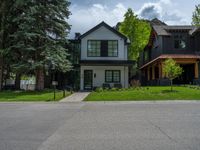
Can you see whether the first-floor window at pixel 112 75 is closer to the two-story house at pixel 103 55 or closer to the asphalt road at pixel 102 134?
the two-story house at pixel 103 55

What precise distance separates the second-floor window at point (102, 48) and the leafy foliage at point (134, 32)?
13.9 m

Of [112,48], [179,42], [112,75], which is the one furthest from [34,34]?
[179,42]

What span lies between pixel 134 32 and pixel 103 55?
1530 cm

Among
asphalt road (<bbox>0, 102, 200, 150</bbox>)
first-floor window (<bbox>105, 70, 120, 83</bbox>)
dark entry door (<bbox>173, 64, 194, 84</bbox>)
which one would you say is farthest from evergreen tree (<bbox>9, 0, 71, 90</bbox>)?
asphalt road (<bbox>0, 102, 200, 150</bbox>)

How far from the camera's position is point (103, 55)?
33312mm

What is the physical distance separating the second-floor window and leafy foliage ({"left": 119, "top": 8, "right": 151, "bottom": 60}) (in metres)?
13.9

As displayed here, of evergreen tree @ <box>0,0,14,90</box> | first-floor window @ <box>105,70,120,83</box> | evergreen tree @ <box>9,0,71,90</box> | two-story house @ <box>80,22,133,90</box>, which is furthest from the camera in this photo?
first-floor window @ <box>105,70,120,83</box>

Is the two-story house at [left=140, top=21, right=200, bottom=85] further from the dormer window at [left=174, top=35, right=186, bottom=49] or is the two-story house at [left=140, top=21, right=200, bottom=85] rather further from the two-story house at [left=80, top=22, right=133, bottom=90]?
the two-story house at [left=80, top=22, right=133, bottom=90]

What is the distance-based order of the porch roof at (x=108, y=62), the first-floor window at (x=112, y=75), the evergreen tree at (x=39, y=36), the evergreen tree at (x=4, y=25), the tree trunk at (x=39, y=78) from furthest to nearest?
1. the first-floor window at (x=112, y=75)
2. the porch roof at (x=108, y=62)
3. the evergreen tree at (x=4, y=25)
4. the tree trunk at (x=39, y=78)
5. the evergreen tree at (x=39, y=36)

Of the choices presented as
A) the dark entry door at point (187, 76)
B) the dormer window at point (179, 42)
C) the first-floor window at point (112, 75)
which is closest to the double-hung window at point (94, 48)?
the first-floor window at point (112, 75)

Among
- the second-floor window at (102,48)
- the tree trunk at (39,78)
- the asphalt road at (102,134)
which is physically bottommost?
the asphalt road at (102,134)

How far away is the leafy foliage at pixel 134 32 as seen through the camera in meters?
46.8

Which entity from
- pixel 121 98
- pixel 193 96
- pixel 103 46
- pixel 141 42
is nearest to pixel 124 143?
pixel 121 98

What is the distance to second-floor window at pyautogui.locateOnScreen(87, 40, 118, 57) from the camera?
33.2m
